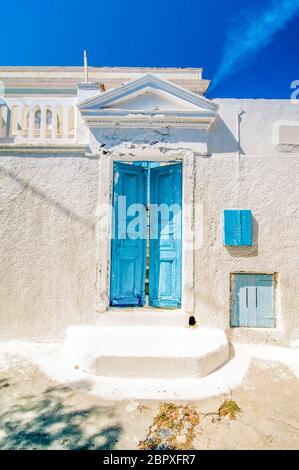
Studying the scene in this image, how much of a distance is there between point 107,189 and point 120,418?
3.03 meters

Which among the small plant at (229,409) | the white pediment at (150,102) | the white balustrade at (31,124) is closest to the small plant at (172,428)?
the small plant at (229,409)

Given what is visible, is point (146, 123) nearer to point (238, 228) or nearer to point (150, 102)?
point (150, 102)

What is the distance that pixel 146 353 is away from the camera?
3.59 meters

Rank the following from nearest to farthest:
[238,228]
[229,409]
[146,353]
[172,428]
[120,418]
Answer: [172,428] < [120,418] < [229,409] < [146,353] < [238,228]

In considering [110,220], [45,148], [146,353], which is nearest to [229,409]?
[146,353]

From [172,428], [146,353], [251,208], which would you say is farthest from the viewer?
[251,208]

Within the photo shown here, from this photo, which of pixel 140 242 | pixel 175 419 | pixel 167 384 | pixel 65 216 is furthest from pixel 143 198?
pixel 175 419

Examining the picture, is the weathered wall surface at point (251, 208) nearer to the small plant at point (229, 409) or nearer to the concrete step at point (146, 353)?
the concrete step at point (146, 353)

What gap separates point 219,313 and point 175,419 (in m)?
1.79

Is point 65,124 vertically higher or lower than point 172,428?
higher

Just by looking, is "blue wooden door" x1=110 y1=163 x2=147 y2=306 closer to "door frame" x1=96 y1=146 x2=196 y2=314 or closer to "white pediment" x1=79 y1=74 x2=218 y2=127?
"door frame" x1=96 y1=146 x2=196 y2=314

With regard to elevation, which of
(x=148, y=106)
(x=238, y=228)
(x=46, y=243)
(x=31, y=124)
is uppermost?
(x=148, y=106)

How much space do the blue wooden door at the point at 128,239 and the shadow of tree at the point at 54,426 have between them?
1.65 metres

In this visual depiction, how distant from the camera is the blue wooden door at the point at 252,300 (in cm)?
441
